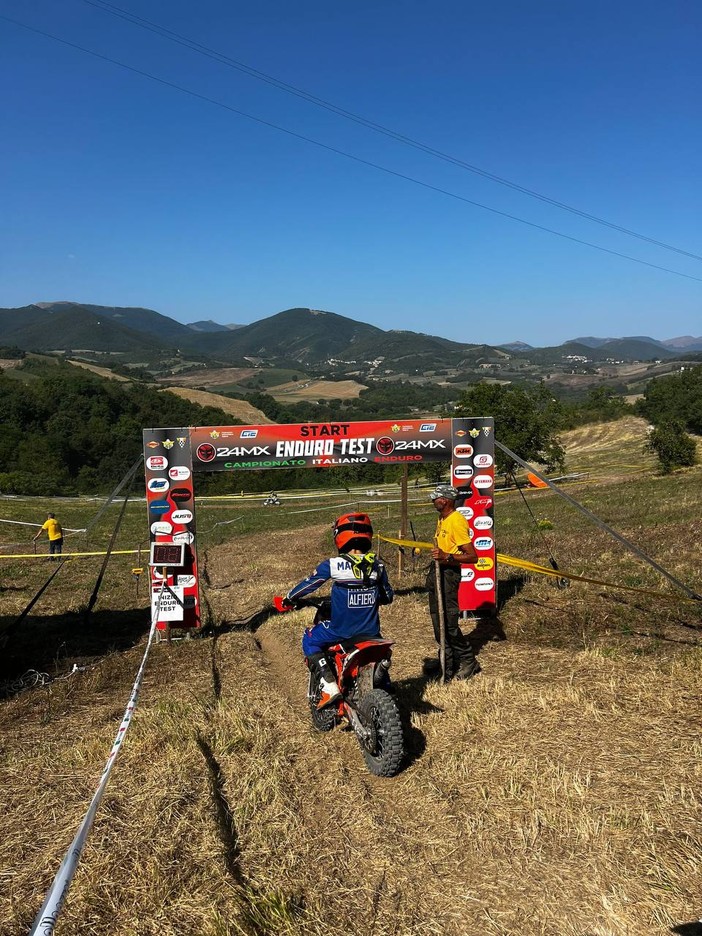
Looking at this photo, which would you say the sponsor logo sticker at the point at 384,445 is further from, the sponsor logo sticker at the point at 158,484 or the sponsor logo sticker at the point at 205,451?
the sponsor logo sticker at the point at 158,484

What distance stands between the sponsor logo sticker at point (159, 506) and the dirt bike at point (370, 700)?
511 cm

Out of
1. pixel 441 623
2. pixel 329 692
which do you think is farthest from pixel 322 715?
pixel 441 623

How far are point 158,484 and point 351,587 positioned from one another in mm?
5858

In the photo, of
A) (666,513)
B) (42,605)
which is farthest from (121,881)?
(666,513)

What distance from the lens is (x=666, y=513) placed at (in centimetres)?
2217

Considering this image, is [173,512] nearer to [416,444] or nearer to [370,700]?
[416,444]

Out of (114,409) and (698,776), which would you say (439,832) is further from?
(114,409)

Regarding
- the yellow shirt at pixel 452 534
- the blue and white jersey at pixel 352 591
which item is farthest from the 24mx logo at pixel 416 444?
the blue and white jersey at pixel 352 591

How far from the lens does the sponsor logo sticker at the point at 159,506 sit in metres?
11.4

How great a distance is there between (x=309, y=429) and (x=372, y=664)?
19.6ft

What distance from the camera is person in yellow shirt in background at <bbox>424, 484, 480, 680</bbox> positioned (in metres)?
8.56

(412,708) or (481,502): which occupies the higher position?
(481,502)

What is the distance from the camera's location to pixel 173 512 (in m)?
11.5

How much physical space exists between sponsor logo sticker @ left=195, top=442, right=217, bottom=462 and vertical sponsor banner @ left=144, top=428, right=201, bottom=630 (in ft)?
0.56
